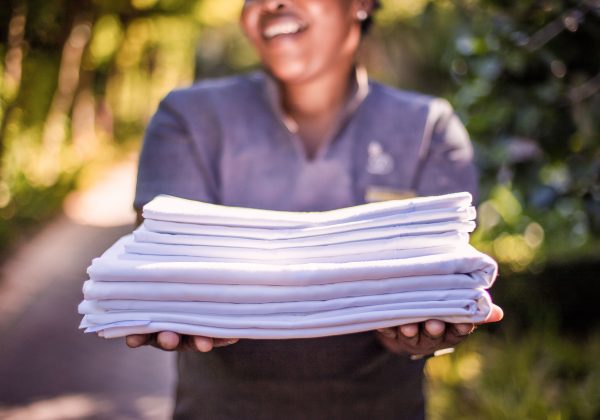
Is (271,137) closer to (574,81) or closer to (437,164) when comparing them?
(437,164)

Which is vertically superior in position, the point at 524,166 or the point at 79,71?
the point at 79,71

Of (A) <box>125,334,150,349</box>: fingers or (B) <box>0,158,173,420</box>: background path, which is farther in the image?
(B) <box>0,158,173,420</box>: background path

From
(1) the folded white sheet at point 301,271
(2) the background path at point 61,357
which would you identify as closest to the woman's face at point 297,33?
(1) the folded white sheet at point 301,271

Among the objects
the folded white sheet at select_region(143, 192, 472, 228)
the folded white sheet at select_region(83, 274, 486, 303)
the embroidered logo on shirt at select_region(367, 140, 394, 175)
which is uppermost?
the embroidered logo on shirt at select_region(367, 140, 394, 175)

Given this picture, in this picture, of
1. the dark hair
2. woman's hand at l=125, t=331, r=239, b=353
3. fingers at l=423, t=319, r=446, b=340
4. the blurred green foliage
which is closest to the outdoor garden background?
the blurred green foliage

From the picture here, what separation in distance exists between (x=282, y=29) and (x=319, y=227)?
0.52 m

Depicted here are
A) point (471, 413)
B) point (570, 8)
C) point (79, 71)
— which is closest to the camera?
point (570, 8)

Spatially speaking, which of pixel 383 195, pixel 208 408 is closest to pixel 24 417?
pixel 208 408

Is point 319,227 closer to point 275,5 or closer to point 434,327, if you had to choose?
point 434,327

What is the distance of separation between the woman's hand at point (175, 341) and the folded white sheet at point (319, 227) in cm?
17

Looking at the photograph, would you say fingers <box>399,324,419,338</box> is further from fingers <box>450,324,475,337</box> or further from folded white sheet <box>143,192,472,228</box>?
folded white sheet <box>143,192,472,228</box>

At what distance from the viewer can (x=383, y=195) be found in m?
1.58

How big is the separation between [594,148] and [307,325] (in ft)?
5.74

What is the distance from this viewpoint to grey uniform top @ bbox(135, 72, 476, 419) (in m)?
1.48
